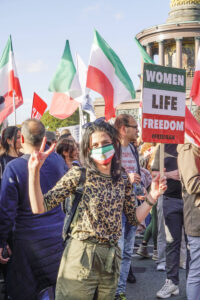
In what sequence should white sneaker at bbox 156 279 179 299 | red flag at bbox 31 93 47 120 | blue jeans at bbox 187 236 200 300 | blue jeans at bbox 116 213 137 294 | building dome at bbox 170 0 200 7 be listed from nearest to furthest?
blue jeans at bbox 187 236 200 300 → blue jeans at bbox 116 213 137 294 → white sneaker at bbox 156 279 179 299 → red flag at bbox 31 93 47 120 → building dome at bbox 170 0 200 7

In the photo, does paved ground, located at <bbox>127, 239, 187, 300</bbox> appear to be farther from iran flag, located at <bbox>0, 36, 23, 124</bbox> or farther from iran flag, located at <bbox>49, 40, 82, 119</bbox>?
iran flag, located at <bbox>49, 40, 82, 119</bbox>

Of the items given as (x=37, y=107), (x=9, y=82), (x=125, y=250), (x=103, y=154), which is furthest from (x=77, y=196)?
(x=37, y=107)

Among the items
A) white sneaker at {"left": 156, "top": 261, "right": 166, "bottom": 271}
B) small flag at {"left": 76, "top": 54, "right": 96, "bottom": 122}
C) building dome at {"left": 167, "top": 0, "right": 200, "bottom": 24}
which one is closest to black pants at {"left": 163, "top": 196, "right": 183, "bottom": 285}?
white sneaker at {"left": 156, "top": 261, "right": 166, "bottom": 271}

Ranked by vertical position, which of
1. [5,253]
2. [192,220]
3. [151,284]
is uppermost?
[192,220]

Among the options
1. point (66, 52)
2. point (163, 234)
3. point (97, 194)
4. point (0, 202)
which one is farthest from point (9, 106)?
point (97, 194)

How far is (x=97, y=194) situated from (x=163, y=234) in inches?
128

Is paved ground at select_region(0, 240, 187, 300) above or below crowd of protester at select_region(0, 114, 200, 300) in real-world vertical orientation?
below

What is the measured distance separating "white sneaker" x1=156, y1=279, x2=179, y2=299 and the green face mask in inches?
96.1

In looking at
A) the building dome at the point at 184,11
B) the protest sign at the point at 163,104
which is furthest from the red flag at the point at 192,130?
the building dome at the point at 184,11

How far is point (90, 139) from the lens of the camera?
264 cm

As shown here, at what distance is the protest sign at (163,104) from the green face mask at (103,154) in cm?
44

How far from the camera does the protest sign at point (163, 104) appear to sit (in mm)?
3006

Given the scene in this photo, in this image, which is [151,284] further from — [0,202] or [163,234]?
[0,202]

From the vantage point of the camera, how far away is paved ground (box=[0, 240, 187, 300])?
4.56 metres
